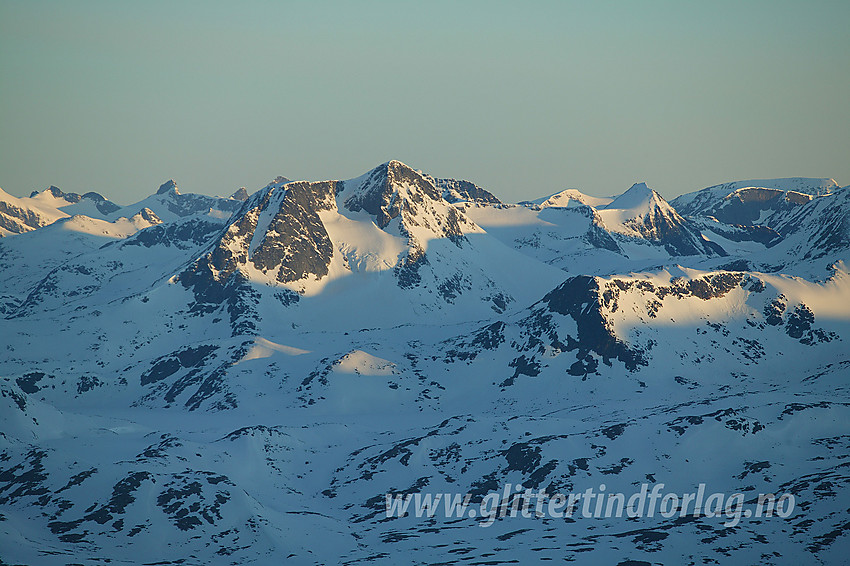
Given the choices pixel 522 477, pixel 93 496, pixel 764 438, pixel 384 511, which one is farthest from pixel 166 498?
pixel 764 438

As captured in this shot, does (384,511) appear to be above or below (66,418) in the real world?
below

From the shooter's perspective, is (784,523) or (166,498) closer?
(784,523)

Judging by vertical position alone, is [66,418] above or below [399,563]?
above

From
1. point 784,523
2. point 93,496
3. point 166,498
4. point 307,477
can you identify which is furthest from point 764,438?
point 93,496

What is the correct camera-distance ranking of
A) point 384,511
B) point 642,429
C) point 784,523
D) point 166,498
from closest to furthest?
1. point 784,523
2. point 166,498
3. point 384,511
4. point 642,429

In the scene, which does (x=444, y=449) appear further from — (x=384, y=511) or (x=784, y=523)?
(x=784, y=523)

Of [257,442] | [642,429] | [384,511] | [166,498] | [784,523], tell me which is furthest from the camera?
[257,442]

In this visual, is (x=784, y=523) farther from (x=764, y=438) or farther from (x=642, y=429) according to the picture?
(x=642, y=429)

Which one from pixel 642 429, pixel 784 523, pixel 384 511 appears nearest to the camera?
pixel 784 523

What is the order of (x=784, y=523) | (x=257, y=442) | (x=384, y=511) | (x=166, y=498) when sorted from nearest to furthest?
(x=784, y=523), (x=166, y=498), (x=384, y=511), (x=257, y=442)

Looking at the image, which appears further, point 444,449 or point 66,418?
point 66,418
